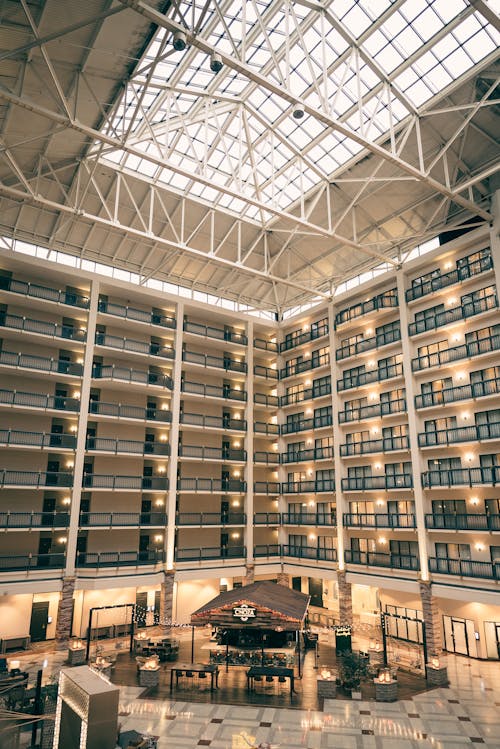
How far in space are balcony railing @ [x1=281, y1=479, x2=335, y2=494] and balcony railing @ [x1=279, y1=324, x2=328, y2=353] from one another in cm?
961

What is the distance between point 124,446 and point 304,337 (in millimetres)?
14680

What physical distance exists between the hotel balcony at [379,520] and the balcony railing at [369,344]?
952 cm

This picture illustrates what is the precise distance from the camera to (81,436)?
87.4 feet

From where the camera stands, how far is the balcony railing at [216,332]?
107 feet

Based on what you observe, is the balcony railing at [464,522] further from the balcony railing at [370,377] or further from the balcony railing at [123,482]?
the balcony railing at [123,482]

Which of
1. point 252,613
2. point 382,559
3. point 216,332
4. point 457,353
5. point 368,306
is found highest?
point 368,306

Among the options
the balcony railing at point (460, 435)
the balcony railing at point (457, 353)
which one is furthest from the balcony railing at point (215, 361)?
the balcony railing at point (460, 435)

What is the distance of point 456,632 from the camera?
76.8 ft

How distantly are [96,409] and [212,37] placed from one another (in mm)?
19175

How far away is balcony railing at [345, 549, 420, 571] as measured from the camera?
81.3ft

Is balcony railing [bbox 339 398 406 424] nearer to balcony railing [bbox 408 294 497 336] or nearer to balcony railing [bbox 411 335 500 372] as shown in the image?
balcony railing [bbox 411 335 500 372]

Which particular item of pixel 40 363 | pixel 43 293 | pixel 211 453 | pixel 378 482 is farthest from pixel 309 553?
pixel 43 293

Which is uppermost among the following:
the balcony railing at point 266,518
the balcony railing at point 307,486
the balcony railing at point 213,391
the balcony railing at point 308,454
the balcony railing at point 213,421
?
the balcony railing at point 213,391

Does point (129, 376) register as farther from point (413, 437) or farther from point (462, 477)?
point (462, 477)
